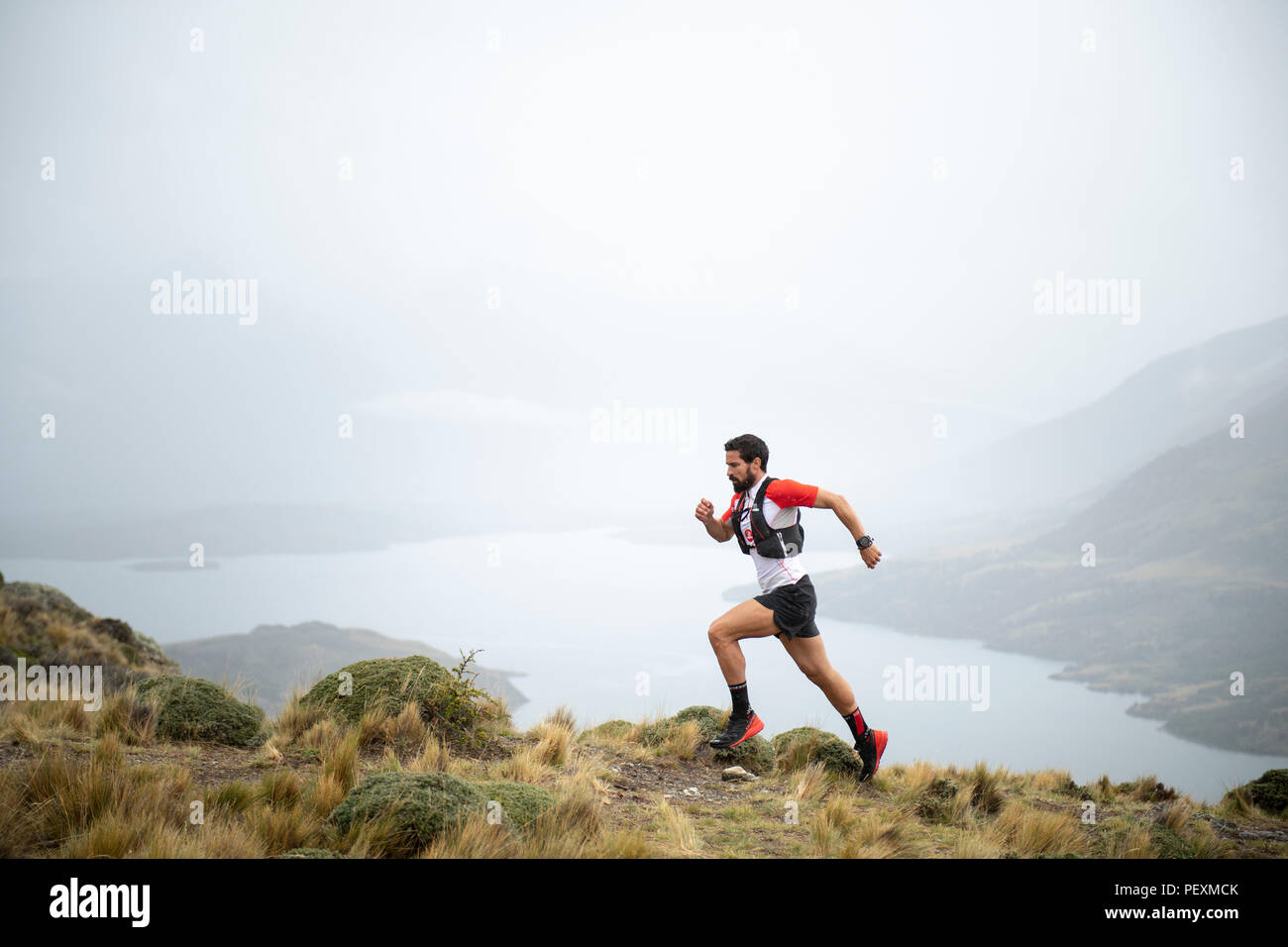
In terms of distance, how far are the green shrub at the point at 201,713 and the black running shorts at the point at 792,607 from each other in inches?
185

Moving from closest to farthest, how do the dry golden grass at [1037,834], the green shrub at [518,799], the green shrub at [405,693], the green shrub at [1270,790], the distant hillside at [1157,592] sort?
the green shrub at [518,799], the dry golden grass at [1037,834], the green shrub at [405,693], the green shrub at [1270,790], the distant hillside at [1157,592]

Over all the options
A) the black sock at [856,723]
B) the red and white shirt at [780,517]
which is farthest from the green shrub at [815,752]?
the red and white shirt at [780,517]

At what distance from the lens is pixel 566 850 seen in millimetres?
4645

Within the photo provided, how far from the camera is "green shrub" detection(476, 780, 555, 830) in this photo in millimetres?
5059

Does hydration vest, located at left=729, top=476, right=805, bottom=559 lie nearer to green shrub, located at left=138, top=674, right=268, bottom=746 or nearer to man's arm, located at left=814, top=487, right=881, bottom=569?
man's arm, located at left=814, top=487, right=881, bottom=569

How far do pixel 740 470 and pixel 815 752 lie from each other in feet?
9.69

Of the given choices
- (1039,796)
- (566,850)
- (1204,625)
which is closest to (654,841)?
(566,850)

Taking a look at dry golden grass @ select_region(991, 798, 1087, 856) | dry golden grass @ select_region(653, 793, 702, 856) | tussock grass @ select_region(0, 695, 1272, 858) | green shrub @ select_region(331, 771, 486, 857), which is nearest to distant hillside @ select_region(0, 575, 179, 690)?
tussock grass @ select_region(0, 695, 1272, 858)

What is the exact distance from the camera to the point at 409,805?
4.71m

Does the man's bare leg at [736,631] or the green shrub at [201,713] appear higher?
the man's bare leg at [736,631]

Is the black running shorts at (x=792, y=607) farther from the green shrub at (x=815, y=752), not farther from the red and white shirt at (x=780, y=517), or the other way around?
the green shrub at (x=815, y=752)

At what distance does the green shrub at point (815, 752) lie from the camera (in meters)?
7.60
